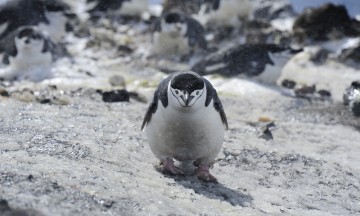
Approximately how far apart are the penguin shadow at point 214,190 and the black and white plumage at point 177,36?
342 inches

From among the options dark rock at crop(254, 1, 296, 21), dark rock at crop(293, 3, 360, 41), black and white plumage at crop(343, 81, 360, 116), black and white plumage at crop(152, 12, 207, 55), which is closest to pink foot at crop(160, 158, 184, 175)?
black and white plumage at crop(343, 81, 360, 116)

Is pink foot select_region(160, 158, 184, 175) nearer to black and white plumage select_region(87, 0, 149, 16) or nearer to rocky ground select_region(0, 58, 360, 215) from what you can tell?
rocky ground select_region(0, 58, 360, 215)

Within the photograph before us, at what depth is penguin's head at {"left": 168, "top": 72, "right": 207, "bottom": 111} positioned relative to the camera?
13.1 feet

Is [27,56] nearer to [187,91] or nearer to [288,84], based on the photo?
[288,84]

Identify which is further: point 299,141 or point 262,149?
point 299,141

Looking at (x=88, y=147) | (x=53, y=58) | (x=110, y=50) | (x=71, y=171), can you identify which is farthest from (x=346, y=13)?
(x=71, y=171)

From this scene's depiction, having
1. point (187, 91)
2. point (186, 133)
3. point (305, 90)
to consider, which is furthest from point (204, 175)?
point (305, 90)

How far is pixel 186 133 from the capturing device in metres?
4.30

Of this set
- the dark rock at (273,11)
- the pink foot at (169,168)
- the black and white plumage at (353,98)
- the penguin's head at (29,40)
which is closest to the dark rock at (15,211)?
the pink foot at (169,168)

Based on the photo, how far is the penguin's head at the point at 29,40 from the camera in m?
11.3

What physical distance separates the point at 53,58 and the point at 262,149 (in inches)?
272

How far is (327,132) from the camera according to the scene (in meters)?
7.61

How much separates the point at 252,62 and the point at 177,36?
2.95 metres

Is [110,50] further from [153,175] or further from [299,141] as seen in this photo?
[153,175]
